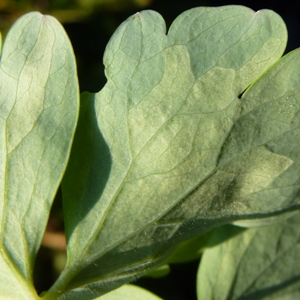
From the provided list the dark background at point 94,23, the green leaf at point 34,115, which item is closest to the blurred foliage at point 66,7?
the dark background at point 94,23

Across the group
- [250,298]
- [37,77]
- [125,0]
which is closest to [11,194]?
[37,77]

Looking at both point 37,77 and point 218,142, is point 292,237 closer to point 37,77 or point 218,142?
point 218,142

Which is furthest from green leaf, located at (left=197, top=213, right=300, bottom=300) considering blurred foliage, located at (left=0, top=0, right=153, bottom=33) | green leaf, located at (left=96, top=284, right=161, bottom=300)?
blurred foliage, located at (left=0, top=0, right=153, bottom=33)

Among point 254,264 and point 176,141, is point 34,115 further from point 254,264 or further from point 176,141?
point 254,264

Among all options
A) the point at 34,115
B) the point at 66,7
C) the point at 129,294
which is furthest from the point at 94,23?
the point at 129,294

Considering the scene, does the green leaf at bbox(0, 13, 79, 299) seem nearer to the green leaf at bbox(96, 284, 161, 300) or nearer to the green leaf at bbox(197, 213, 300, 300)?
the green leaf at bbox(96, 284, 161, 300)

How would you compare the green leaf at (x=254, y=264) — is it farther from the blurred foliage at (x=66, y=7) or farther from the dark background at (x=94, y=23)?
the blurred foliage at (x=66, y=7)
